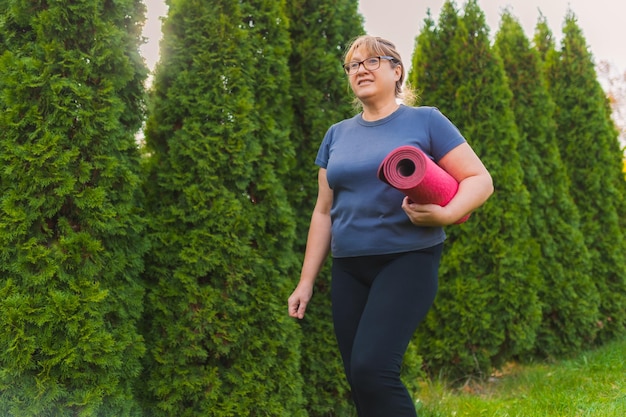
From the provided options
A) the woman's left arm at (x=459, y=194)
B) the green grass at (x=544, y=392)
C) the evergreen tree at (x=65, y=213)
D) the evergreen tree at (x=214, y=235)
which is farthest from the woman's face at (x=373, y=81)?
the green grass at (x=544, y=392)

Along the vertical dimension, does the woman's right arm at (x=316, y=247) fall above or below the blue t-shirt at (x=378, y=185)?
below

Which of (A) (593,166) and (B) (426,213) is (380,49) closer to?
(B) (426,213)

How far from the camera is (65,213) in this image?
3008 mm

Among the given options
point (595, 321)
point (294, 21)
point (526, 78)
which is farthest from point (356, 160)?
point (595, 321)

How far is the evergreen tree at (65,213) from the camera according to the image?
9.29 ft

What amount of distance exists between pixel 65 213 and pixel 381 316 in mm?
1623

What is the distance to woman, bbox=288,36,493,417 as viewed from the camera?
2.38 meters

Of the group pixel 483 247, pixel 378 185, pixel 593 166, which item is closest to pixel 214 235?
pixel 378 185

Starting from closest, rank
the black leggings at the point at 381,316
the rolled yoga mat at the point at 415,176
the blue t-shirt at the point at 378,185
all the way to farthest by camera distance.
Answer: the rolled yoga mat at the point at 415,176, the black leggings at the point at 381,316, the blue t-shirt at the point at 378,185

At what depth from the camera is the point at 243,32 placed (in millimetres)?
3637

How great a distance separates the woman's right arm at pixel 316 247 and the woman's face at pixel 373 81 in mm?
456

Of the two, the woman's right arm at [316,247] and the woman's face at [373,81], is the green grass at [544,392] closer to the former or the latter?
the woman's right arm at [316,247]

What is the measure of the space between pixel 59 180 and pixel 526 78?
190 inches

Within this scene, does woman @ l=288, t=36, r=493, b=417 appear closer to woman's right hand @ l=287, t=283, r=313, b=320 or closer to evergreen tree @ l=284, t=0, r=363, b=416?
woman's right hand @ l=287, t=283, r=313, b=320
